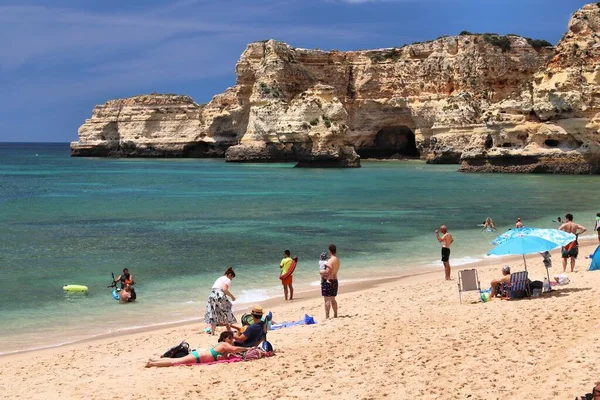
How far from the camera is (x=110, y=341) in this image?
11445 millimetres

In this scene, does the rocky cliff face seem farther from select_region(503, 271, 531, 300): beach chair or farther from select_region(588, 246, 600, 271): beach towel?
select_region(503, 271, 531, 300): beach chair

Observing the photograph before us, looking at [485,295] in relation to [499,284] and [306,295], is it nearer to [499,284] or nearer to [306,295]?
[499,284]

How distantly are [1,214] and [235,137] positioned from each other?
59329 mm

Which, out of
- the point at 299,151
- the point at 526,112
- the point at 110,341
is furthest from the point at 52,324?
the point at 299,151

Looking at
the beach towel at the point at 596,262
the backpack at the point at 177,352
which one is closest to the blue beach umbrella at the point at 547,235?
the beach towel at the point at 596,262

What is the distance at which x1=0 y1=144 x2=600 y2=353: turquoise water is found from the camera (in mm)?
14422

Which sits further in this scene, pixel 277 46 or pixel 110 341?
pixel 277 46

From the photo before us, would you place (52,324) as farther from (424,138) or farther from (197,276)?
(424,138)

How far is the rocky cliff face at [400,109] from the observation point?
52156 mm

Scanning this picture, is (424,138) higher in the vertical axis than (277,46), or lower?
lower

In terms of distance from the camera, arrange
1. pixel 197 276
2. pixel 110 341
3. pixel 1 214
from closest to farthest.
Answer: pixel 110 341 → pixel 197 276 → pixel 1 214

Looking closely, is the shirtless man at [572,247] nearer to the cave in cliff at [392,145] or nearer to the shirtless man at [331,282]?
the shirtless man at [331,282]

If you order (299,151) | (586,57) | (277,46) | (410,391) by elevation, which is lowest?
(410,391)

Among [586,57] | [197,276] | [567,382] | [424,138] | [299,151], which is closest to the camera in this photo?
[567,382]
